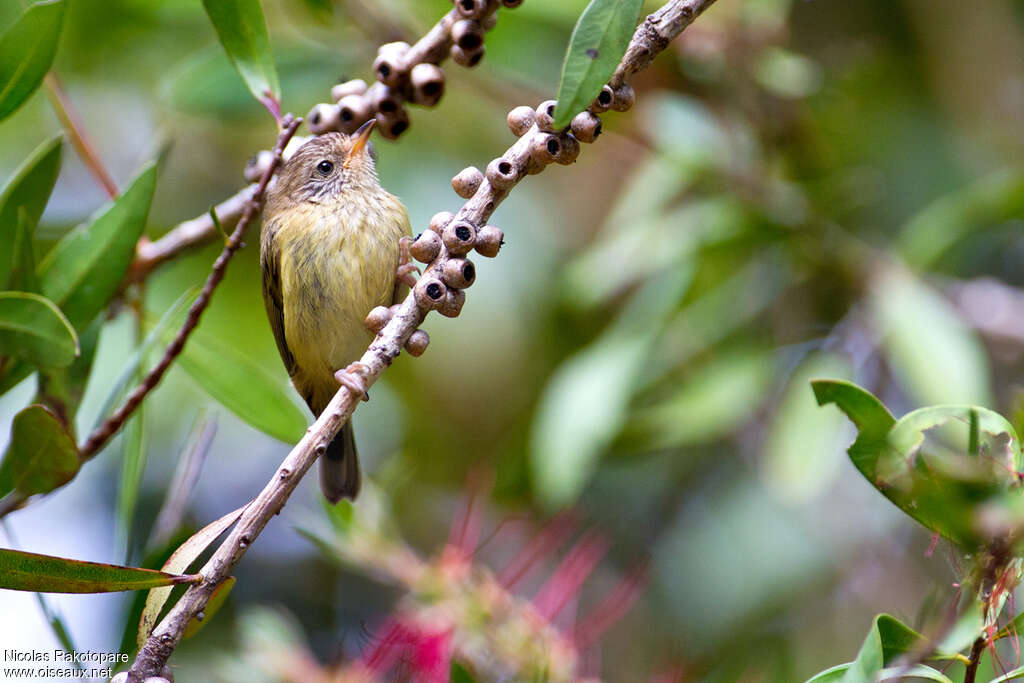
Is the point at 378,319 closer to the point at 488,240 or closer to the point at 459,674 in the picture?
the point at 488,240

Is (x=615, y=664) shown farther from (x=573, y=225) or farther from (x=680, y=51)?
(x=680, y=51)

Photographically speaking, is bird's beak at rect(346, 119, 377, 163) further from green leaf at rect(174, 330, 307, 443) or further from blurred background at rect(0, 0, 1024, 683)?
green leaf at rect(174, 330, 307, 443)

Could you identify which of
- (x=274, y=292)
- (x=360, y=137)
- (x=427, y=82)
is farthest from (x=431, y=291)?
(x=274, y=292)

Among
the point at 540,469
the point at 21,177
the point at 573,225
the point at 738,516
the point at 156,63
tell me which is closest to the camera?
the point at 21,177

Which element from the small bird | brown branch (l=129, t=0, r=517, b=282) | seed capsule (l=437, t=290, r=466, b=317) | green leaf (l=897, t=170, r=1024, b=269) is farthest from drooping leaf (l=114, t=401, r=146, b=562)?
green leaf (l=897, t=170, r=1024, b=269)

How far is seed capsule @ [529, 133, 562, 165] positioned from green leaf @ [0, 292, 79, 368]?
1017mm

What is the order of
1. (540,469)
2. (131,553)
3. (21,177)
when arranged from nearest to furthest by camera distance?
1. (21,177)
2. (131,553)
3. (540,469)

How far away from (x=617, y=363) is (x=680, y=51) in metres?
1.36

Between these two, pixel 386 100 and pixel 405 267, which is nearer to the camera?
pixel 386 100

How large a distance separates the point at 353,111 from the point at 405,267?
47 centimetres

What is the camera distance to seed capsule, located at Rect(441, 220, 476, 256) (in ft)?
5.54

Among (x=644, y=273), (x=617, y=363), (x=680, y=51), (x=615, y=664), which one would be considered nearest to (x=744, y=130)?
(x=680, y=51)

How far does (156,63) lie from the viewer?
15.4 ft

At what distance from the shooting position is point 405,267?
2.72 meters
